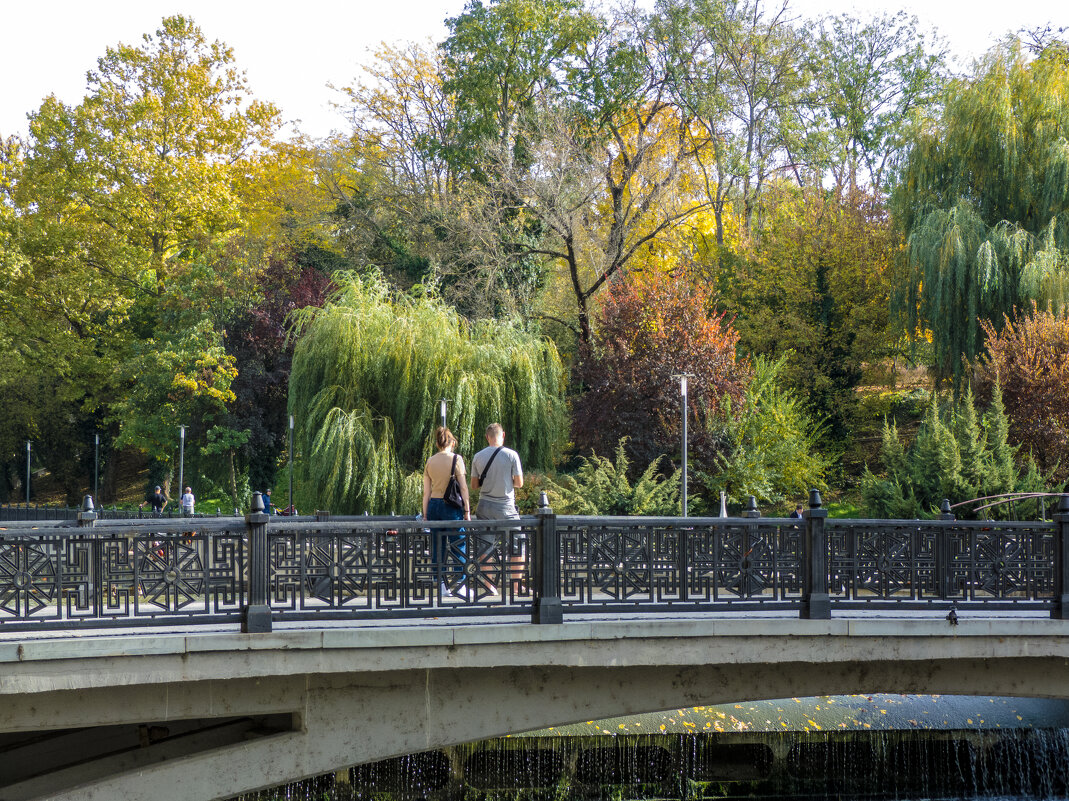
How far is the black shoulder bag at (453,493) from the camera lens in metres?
10.3

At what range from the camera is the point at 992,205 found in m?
26.5

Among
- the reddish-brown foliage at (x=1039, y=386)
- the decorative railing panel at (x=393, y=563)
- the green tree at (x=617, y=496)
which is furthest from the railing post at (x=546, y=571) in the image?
the reddish-brown foliage at (x=1039, y=386)

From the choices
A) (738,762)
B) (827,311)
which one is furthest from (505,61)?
(738,762)

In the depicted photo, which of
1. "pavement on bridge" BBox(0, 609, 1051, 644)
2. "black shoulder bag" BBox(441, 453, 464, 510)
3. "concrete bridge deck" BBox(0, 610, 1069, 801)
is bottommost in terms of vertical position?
"concrete bridge deck" BBox(0, 610, 1069, 801)

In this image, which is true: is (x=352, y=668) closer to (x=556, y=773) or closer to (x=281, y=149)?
(x=556, y=773)

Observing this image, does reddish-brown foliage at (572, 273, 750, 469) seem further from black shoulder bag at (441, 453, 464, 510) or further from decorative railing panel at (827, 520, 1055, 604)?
decorative railing panel at (827, 520, 1055, 604)

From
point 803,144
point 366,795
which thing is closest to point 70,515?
point 366,795

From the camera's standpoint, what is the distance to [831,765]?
1516 centimetres

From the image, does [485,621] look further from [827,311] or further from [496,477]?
[827,311]

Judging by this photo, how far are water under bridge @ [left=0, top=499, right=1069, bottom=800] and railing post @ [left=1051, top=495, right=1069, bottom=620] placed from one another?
1.0 inches

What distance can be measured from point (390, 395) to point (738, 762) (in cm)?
1181

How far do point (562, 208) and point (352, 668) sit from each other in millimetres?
25432

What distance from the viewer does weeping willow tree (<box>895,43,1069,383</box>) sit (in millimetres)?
24672

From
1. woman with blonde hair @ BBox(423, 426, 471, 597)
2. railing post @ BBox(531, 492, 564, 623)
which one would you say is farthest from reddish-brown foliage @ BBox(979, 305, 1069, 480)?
railing post @ BBox(531, 492, 564, 623)
